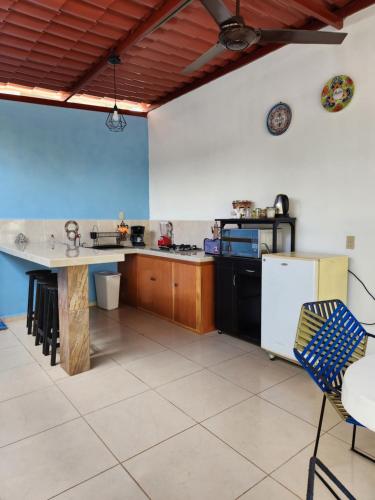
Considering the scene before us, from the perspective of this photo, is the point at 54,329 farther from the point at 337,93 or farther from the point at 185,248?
the point at 337,93

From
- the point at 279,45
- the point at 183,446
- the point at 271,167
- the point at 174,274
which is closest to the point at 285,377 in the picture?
the point at 183,446

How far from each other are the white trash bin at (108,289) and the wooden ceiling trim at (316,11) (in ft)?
11.5

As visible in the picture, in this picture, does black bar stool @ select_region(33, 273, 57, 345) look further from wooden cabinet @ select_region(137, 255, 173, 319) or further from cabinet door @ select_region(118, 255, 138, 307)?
cabinet door @ select_region(118, 255, 138, 307)

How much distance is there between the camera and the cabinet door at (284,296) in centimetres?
262

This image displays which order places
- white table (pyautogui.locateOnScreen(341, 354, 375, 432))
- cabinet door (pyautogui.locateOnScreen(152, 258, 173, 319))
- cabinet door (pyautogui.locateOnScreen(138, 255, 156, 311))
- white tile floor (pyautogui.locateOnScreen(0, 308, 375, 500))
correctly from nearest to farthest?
1. white table (pyautogui.locateOnScreen(341, 354, 375, 432))
2. white tile floor (pyautogui.locateOnScreen(0, 308, 375, 500))
3. cabinet door (pyautogui.locateOnScreen(152, 258, 173, 319))
4. cabinet door (pyautogui.locateOnScreen(138, 255, 156, 311))

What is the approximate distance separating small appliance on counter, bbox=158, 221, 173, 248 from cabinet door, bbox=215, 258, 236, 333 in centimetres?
107

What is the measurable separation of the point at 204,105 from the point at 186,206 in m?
1.27

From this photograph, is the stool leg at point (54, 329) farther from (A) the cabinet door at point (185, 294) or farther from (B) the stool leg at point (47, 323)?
(A) the cabinet door at point (185, 294)

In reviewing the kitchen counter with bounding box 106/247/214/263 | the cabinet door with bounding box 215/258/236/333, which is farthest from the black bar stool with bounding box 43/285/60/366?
the cabinet door with bounding box 215/258/236/333

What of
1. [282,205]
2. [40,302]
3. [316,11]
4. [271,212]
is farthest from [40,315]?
[316,11]

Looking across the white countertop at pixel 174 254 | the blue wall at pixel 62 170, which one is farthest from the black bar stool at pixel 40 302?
the blue wall at pixel 62 170

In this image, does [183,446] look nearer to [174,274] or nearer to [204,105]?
[174,274]

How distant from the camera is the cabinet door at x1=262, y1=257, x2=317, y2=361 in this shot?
262cm

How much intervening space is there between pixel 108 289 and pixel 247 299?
2.01 meters
